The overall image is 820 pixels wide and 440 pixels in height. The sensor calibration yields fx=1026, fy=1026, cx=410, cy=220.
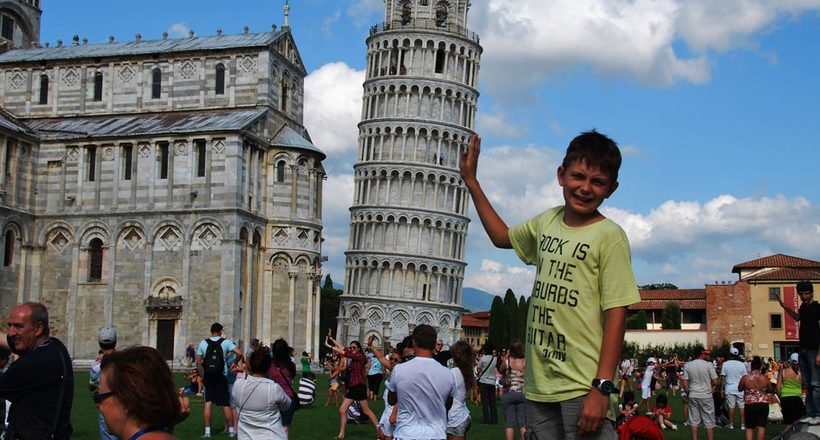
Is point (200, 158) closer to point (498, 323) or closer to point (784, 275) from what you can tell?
point (498, 323)

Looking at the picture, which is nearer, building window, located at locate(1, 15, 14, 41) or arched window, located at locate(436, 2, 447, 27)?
building window, located at locate(1, 15, 14, 41)

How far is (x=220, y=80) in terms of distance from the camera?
49.1 metres

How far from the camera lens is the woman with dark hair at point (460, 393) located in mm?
10938

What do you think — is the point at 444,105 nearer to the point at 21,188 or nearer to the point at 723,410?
the point at 21,188

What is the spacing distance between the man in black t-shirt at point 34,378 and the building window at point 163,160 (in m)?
40.2

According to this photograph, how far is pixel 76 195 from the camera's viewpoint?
4759 centimetres

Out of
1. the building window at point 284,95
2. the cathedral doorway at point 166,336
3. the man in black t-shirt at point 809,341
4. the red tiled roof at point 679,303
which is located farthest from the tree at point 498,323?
the man in black t-shirt at point 809,341

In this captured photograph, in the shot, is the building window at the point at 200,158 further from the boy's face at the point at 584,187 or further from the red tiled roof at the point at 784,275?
the boy's face at the point at 584,187

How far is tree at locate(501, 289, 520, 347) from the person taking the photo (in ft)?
263

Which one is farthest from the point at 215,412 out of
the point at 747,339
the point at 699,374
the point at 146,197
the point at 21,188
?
the point at 747,339

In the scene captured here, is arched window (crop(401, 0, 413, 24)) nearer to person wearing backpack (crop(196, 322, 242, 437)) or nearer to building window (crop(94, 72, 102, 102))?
building window (crop(94, 72, 102, 102))

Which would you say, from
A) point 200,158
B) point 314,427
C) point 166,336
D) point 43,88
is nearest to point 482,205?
point 314,427

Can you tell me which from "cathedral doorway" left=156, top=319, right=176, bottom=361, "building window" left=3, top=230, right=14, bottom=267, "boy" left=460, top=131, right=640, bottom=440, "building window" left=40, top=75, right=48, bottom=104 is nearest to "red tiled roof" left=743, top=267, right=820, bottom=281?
"cathedral doorway" left=156, top=319, right=176, bottom=361

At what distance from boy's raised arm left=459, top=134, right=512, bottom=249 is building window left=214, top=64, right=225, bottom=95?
44.9 metres
